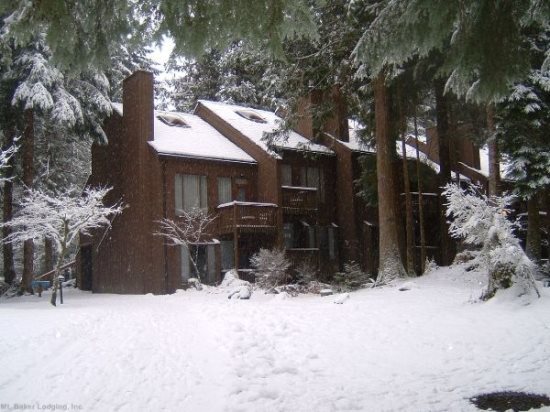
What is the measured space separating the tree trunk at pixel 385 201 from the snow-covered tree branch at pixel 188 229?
752 centimetres

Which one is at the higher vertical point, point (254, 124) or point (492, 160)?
point (254, 124)

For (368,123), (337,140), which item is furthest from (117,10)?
(337,140)

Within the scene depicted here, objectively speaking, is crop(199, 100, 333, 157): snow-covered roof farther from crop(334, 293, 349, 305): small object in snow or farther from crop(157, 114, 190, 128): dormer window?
crop(334, 293, 349, 305): small object in snow

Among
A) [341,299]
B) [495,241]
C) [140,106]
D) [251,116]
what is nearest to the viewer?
[495,241]

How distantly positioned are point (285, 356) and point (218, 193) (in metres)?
14.9

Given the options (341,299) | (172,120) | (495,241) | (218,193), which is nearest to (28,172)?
(172,120)

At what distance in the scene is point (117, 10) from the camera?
5426 mm

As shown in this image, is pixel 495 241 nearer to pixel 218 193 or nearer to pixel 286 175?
pixel 218 193

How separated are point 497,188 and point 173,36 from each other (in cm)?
1105

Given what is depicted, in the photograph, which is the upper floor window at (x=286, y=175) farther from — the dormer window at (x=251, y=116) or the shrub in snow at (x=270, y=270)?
the shrub in snow at (x=270, y=270)

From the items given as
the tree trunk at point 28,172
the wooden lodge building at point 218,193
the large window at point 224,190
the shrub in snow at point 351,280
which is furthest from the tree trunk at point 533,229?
the tree trunk at point 28,172

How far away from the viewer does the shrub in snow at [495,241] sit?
10867 mm

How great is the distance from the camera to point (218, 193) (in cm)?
2264

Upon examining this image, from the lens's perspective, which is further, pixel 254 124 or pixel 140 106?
pixel 254 124
